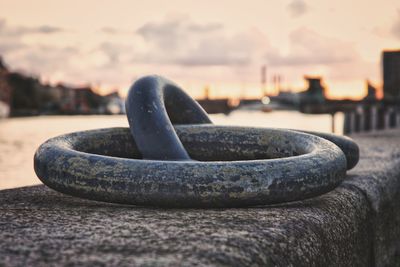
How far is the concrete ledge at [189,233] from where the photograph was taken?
→ 51.4 inches

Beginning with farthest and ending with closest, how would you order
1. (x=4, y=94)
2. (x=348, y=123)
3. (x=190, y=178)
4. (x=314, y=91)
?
(x=314, y=91) → (x=4, y=94) → (x=348, y=123) → (x=190, y=178)

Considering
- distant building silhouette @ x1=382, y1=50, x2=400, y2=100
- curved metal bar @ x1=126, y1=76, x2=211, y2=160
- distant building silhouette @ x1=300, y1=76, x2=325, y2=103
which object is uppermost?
curved metal bar @ x1=126, y1=76, x2=211, y2=160

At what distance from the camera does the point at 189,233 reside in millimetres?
1518

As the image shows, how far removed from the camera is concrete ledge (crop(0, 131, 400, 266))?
1.31 metres

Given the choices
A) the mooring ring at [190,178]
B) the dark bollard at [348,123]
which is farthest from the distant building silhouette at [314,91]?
the mooring ring at [190,178]

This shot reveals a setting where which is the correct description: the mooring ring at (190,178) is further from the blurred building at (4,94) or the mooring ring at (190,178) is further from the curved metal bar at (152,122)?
the blurred building at (4,94)

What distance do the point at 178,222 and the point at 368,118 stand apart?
11.1m

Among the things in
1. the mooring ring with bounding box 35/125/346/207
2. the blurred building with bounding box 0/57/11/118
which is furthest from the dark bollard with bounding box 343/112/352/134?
the blurred building with bounding box 0/57/11/118

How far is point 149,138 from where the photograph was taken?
7.71 ft

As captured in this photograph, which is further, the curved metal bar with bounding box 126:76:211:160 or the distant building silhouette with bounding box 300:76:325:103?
the distant building silhouette with bounding box 300:76:325:103

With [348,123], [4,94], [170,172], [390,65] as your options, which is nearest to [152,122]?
[170,172]

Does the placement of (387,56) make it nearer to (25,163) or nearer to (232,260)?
(25,163)

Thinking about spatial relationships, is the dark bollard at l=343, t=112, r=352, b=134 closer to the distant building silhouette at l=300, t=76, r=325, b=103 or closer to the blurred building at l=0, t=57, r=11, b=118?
the blurred building at l=0, t=57, r=11, b=118

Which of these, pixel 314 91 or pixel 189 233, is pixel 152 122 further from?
pixel 314 91
